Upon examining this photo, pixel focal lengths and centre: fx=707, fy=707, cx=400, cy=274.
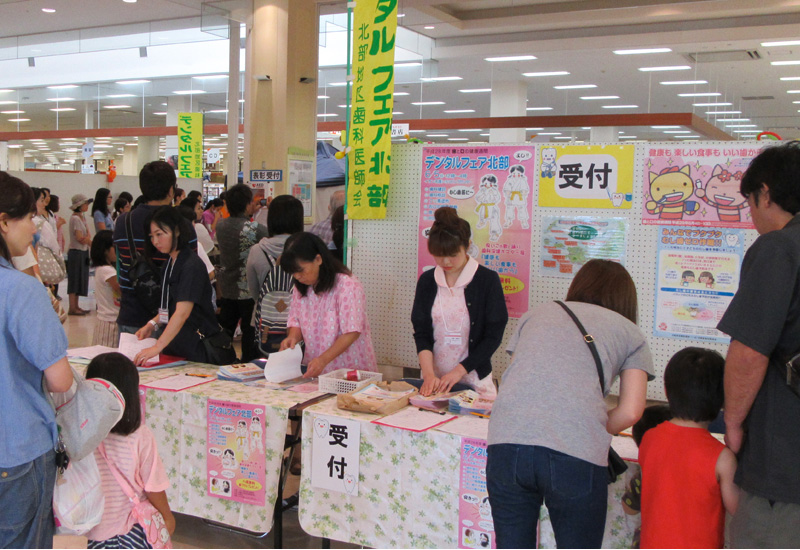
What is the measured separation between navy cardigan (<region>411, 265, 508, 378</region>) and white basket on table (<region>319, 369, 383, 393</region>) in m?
0.26

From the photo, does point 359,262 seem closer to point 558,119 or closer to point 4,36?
point 558,119

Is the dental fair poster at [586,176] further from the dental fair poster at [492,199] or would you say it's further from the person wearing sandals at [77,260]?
the person wearing sandals at [77,260]

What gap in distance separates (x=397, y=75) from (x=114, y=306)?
734 centimetres

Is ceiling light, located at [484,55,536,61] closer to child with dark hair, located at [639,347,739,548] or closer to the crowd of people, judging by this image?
the crowd of people

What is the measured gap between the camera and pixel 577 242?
3566 millimetres

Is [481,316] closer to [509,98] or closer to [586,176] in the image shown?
[586,176]

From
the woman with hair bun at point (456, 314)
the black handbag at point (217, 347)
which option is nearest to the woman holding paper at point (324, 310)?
the woman with hair bun at point (456, 314)

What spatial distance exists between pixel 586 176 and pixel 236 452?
2.10m

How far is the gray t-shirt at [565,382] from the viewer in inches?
72.7

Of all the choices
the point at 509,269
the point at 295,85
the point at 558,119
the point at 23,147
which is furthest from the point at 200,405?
the point at 23,147

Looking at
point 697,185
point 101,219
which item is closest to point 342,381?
point 697,185

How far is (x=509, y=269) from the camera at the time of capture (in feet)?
12.2

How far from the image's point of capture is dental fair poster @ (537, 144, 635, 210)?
11.3 feet

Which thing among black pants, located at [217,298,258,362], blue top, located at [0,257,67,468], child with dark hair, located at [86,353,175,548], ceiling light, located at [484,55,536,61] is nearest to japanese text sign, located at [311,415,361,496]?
child with dark hair, located at [86,353,175,548]
